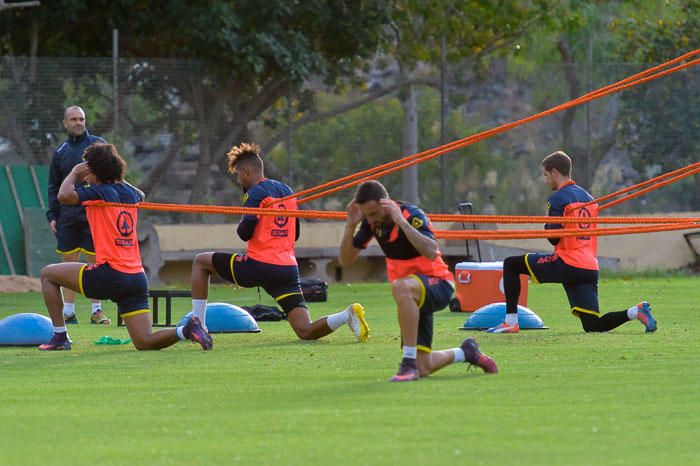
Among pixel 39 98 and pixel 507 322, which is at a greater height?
pixel 39 98

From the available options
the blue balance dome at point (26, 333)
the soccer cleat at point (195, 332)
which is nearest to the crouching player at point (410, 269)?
the soccer cleat at point (195, 332)

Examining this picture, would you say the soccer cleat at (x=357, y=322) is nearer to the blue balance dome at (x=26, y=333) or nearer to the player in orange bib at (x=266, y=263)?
the player in orange bib at (x=266, y=263)

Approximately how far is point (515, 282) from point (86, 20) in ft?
47.1

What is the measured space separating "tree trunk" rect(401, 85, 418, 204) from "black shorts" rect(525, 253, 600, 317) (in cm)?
1262

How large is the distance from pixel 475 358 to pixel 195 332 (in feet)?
9.34

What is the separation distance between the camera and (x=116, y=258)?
40.1 feet

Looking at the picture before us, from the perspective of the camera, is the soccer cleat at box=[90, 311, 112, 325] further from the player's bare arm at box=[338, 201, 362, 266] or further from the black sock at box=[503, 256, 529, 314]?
the player's bare arm at box=[338, 201, 362, 266]

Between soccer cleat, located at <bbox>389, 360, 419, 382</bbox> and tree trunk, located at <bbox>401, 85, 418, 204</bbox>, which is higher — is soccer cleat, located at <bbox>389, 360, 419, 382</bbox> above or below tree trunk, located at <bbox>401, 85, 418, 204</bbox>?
below

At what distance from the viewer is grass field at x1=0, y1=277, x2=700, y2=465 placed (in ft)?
23.4

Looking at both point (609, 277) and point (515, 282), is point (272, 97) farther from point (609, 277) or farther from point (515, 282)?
point (515, 282)

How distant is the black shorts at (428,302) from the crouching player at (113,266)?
2651 mm

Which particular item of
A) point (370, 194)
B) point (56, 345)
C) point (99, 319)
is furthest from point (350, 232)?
point (99, 319)

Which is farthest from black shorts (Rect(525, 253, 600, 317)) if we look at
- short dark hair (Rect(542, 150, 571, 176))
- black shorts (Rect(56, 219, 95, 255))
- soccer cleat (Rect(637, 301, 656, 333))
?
black shorts (Rect(56, 219, 95, 255))

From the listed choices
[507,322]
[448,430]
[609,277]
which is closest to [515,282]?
[507,322]
